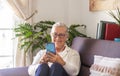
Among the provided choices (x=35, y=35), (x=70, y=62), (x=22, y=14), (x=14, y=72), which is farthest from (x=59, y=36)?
(x=22, y=14)

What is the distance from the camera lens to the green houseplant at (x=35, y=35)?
3.20m

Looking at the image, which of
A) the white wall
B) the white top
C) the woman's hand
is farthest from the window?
the woman's hand

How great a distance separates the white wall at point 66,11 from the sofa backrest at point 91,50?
860mm

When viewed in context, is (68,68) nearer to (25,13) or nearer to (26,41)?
(26,41)

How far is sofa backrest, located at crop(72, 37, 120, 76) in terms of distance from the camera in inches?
84.8

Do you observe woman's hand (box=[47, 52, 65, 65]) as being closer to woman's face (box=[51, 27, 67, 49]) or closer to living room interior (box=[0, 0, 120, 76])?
woman's face (box=[51, 27, 67, 49])

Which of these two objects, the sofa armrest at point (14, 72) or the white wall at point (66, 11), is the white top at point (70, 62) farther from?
the white wall at point (66, 11)

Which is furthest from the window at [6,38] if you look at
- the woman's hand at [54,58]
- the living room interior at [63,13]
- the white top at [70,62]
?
the woman's hand at [54,58]

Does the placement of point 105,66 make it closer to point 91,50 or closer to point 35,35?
point 91,50

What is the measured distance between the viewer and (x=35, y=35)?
3195 millimetres

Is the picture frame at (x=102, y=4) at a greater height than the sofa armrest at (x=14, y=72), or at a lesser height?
greater

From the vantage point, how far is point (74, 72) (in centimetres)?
232

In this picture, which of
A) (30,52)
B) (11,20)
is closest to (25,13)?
(11,20)

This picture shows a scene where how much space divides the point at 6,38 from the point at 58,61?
5.23 ft
